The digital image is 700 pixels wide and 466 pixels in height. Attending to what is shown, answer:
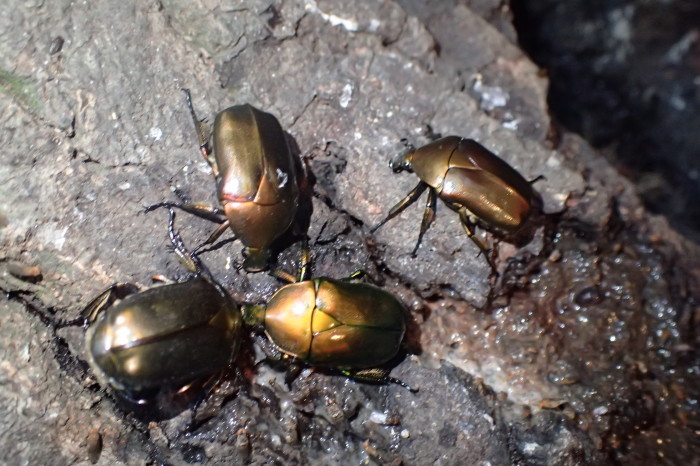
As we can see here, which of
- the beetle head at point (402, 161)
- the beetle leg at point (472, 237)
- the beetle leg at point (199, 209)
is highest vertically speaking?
the beetle head at point (402, 161)

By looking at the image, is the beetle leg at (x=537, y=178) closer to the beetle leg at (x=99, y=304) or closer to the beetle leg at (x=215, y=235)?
the beetle leg at (x=215, y=235)

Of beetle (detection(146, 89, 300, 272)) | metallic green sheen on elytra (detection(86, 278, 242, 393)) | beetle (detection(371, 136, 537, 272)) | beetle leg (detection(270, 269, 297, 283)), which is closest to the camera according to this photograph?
metallic green sheen on elytra (detection(86, 278, 242, 393))

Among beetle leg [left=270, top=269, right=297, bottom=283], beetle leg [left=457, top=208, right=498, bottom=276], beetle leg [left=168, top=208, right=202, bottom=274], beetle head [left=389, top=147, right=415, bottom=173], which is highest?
beetle head [left=389, top=147, right=415, bottom=173]

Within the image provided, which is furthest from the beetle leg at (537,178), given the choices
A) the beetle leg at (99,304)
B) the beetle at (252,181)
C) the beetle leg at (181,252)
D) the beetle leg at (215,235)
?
the beetle leg at (99,304)

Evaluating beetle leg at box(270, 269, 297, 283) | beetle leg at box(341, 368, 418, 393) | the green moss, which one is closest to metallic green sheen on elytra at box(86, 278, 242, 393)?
Answer: beetle leg at box(270, 269, 297, 283)

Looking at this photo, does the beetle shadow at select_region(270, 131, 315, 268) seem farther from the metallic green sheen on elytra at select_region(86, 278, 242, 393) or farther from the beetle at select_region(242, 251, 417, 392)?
the metallic green sheen on elytra at select_region(86, 278, 242, 393)

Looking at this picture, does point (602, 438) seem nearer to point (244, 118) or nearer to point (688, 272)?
point (688, 272)
